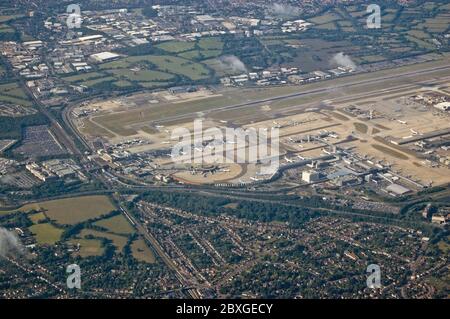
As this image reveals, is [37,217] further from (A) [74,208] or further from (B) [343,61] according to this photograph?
(B) [343,61]

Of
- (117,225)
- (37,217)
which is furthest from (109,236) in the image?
(37,217)

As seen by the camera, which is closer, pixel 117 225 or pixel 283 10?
pixel 117 225

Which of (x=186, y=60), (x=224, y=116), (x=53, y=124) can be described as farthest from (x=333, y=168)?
(x=186, y=60)

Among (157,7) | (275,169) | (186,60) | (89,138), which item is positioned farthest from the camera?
(157,7)

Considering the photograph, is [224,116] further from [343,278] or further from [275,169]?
[343,278]

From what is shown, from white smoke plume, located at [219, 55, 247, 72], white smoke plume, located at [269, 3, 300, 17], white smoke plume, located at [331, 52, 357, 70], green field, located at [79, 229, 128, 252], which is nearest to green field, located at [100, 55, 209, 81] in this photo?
white smoke plume, located at [219, 55, 247, 72]
